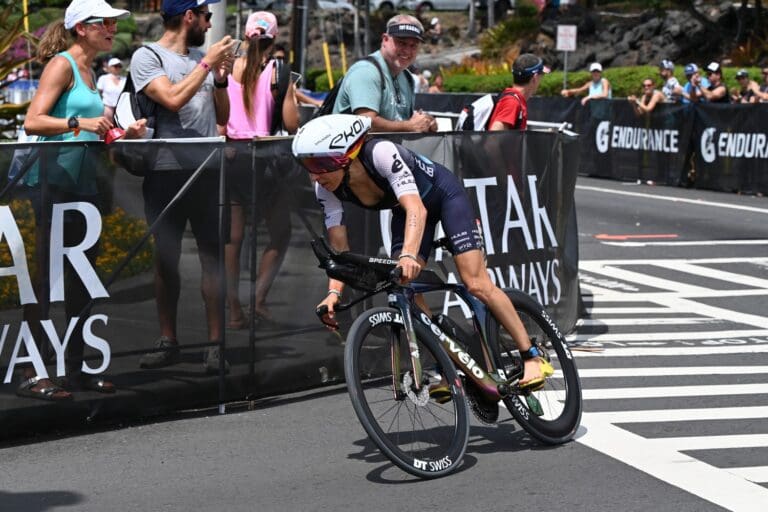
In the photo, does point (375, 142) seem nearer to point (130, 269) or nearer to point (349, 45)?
point (130, 269)

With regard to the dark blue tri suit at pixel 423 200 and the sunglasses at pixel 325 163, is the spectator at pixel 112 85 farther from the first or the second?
the sunglasses at pixel 325 163

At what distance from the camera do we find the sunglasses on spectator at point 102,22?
294 inches

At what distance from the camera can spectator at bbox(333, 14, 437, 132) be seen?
28.0 feet

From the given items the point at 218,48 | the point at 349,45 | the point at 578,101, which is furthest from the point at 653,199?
the point at 349,45

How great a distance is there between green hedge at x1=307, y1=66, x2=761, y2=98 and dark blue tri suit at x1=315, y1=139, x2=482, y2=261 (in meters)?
25.2

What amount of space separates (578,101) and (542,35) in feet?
87.7

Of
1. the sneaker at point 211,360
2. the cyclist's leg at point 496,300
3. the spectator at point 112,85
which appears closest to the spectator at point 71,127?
the sneaker at point 211,360

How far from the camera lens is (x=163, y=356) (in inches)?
293

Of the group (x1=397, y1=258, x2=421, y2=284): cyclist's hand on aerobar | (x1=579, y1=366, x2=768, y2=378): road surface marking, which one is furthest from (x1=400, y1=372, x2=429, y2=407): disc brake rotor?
(x1=579, y1=366, x2=768, y2=378): road surface marking

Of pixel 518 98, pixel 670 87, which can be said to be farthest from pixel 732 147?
pixel 518 98

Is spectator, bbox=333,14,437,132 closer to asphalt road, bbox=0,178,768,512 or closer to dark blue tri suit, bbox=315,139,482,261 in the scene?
asphalt road, bbox=0,178,768,512

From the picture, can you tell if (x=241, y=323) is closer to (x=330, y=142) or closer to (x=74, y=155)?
(x=74, y=155)

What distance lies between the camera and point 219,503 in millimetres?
5891

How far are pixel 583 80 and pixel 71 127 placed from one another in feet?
106
